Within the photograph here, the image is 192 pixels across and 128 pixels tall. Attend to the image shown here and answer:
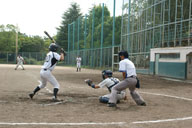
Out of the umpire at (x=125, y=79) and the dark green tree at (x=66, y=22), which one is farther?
the dark green tree at (x=66, y=22)

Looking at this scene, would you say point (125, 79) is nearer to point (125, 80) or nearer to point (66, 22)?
point (125, 80)

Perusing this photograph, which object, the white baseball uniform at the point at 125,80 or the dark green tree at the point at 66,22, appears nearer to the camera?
the white baseball uniform at the point at 125,80

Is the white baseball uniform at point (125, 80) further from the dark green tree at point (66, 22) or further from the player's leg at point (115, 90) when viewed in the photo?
the dark green tree at point (66, 22)

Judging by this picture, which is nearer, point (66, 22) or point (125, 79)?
point (125, 79)

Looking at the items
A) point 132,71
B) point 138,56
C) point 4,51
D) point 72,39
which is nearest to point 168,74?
point 138,56

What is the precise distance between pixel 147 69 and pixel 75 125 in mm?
23592

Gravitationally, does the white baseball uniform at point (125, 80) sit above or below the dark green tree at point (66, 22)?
below

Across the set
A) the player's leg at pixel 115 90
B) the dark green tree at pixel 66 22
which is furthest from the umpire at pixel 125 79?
the dark green tree at pixel 66 22

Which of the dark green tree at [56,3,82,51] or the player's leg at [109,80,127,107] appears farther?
the dark green tree at [56,3,82,51]

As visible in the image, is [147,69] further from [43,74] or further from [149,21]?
[43,74]

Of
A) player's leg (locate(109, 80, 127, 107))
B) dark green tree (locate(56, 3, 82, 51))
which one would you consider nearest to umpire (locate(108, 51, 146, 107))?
player's leg (locate(109, 80, 127, 107))

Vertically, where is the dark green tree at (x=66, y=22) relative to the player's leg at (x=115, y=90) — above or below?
above

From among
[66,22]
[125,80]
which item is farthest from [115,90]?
[66,22]

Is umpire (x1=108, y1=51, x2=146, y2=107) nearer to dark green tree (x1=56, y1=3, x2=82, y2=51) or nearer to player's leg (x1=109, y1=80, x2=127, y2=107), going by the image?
player's leg (x1=109, y1=80, x2=127, y2=107)
